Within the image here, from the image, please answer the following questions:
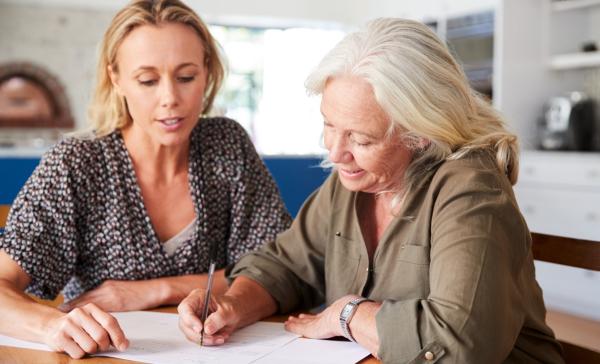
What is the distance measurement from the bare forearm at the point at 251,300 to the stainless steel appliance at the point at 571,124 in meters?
4.25

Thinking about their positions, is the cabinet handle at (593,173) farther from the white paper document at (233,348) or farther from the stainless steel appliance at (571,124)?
the white paper document at (233,348)

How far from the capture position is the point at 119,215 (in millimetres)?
1743

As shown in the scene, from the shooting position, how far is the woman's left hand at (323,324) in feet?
4.25

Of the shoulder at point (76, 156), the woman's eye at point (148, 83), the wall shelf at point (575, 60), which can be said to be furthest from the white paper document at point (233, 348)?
the wall shelf at point (575, 60)

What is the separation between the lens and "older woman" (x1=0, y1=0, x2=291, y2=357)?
162 centimetres

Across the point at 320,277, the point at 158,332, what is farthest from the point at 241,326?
the point at 320,277

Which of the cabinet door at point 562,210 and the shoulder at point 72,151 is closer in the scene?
the shoulder at point 72,151

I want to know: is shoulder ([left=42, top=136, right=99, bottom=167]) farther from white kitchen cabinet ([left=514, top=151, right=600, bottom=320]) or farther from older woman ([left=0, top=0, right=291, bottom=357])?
white kitchen cabinet ([left=514, top=151, right=600, bottom=320])

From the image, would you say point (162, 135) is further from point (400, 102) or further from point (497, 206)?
point (497, 206)

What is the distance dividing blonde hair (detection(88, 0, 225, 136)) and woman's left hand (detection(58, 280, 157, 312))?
1.37 feet

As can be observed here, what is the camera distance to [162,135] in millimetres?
1754

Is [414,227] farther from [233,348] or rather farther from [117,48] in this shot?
[117,48]

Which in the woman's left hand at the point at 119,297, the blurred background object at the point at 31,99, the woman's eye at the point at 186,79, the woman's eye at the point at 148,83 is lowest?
the woman's left hand at the point at 119,297

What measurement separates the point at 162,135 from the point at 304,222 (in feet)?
1.32
